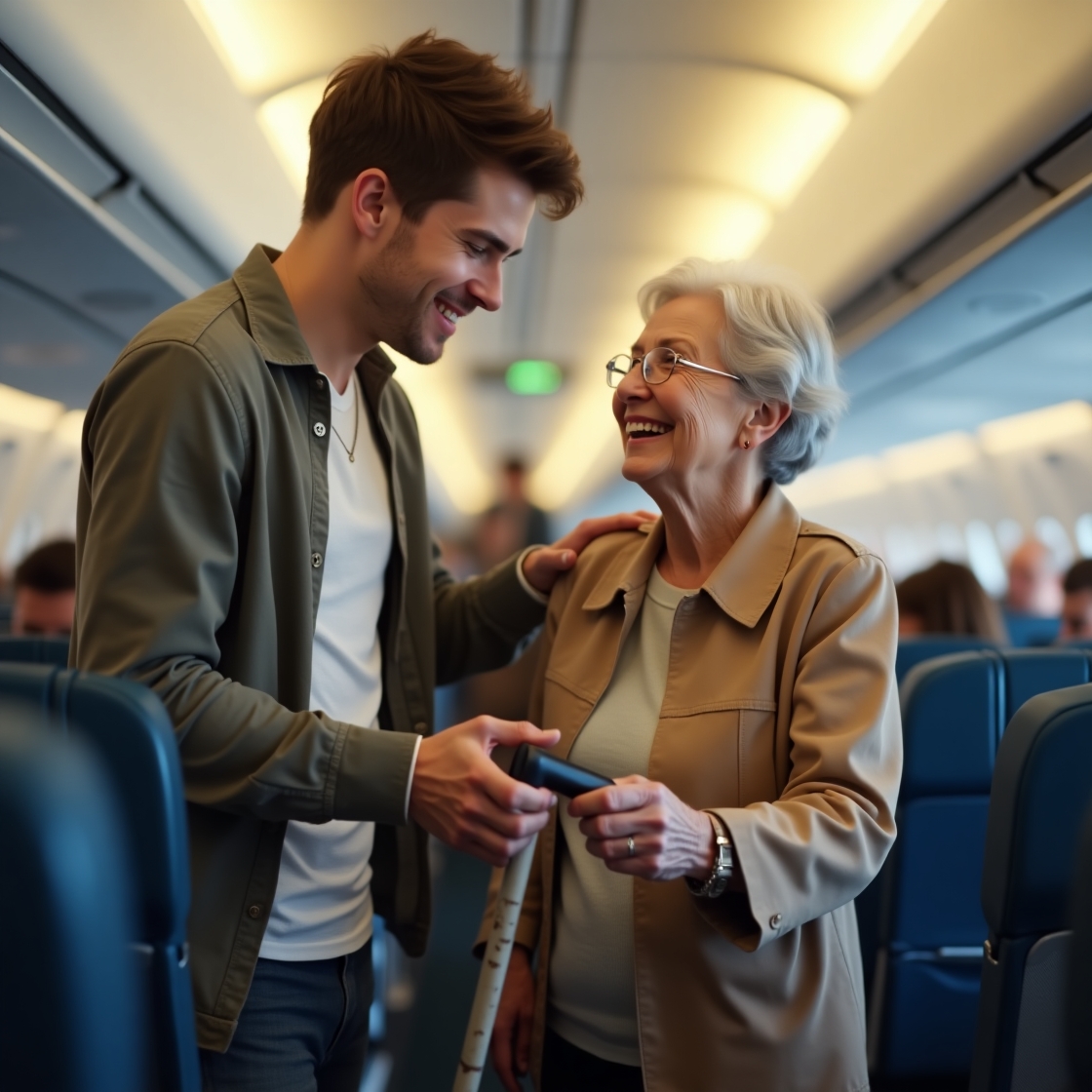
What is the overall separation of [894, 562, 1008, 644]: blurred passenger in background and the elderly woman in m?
2.36

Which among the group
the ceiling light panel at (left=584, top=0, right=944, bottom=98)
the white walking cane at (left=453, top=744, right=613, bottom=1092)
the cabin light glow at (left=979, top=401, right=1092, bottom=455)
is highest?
the cabin light glow at (left=979, top=401, right=1092, bottom=455)

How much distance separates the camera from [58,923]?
1.03 m

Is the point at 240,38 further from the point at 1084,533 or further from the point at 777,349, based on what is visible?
the point at 1084,533

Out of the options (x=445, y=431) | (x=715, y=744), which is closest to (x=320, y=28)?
(x=715, y=744)

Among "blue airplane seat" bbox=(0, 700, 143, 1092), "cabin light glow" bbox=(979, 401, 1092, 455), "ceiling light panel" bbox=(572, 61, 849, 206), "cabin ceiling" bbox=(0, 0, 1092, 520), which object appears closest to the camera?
"blue airplane seat" bbox=(0, 700, 143, 1092)

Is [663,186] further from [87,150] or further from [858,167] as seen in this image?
[87,150]

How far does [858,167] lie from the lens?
4086mm

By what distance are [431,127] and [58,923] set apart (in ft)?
4.68

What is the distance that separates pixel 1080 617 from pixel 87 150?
487 cm

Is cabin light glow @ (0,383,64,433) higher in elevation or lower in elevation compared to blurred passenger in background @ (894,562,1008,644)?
higher

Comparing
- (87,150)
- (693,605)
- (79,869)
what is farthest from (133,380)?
(87,150)

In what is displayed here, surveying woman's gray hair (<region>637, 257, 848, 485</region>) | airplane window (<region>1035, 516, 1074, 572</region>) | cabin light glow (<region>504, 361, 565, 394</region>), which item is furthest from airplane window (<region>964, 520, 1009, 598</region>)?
woman's gray hair (<region>637, 257, 848, 485</region>)

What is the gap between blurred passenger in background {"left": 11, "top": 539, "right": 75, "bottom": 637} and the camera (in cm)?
445

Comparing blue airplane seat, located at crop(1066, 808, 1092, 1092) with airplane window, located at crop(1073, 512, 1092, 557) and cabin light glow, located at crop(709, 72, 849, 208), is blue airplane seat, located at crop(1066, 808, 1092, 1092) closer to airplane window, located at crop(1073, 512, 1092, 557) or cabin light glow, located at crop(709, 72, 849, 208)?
cabin light glow, located at crop(709, 72, 849, 208)
